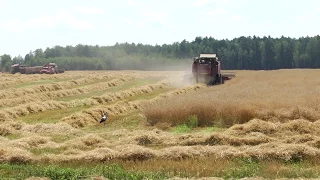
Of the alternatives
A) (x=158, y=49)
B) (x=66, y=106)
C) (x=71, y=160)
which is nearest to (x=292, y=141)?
(x=71, y=160)

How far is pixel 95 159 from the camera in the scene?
11.9 metres

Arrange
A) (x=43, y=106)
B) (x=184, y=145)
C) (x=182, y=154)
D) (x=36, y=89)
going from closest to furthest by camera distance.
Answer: (x=182, y=154) < (x=184, y=145) < (x=43, y=106) < (x=36, y=89)

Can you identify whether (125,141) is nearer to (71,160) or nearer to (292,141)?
(71,160)

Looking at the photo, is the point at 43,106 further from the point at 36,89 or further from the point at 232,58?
the point at 232,58

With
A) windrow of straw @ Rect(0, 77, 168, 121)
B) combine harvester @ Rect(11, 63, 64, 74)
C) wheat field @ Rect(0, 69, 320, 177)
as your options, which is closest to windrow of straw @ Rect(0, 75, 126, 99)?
windrow of straw @ Rect(0, 77, 168, 121)

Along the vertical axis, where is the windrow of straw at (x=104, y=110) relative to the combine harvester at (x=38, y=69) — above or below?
below

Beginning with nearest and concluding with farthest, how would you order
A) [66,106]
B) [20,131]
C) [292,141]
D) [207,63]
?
[292,141], [20,131], [66,106], [207,63]

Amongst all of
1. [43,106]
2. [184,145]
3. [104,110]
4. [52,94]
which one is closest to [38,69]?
[52,94]

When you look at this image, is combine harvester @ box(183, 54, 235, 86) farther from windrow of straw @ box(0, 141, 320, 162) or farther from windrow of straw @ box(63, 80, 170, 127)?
windrow of straw @ box(0, 141, 320, 162)

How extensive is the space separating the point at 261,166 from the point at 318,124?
5760mm

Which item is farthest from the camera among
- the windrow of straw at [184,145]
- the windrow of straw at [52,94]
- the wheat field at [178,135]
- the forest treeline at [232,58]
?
the forest treeline at [232,58]

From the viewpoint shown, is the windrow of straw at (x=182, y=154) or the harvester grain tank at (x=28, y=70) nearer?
the windrow of straw at (x=182, y=154)

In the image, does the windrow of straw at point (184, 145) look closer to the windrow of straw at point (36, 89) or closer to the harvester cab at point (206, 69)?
the windrow of straw at point (36, 89)

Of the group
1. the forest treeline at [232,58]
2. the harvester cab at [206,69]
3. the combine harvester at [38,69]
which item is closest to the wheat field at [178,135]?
the harvester cab at [206,69]
